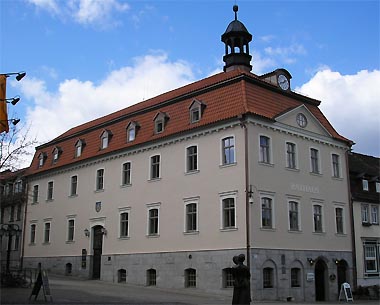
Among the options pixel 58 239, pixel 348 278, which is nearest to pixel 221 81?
pixel 348 278

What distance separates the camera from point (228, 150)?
1149 inches

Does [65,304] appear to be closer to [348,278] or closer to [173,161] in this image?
[173,161]

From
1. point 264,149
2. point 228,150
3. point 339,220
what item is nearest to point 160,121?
point 228,150

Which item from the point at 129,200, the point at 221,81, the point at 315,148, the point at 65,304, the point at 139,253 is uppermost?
the point at 221,81

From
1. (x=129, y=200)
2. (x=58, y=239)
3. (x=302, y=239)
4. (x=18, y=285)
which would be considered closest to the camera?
(x=18, y=285)

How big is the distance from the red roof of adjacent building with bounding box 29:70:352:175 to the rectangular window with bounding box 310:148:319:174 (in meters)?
2.25

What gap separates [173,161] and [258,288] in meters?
9.45

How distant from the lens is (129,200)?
3506cm

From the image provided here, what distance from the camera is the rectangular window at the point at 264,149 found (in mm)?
29250

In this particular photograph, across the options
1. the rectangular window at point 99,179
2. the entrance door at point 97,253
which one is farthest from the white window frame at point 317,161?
the entrance door at point 97,253

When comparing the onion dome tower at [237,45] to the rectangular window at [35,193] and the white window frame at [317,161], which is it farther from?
the rectangular window at [35,193]

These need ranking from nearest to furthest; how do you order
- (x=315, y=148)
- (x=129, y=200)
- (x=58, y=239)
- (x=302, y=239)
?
(x=302, y=239) → (x=315, y=148) → (x=129, y=200) → (x=58, y=239)

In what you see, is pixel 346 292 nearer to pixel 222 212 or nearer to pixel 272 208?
pixel 272 208

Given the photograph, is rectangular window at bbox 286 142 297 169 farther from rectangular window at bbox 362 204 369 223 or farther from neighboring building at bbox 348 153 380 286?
rectangular window at bbox 362 204 369 223
